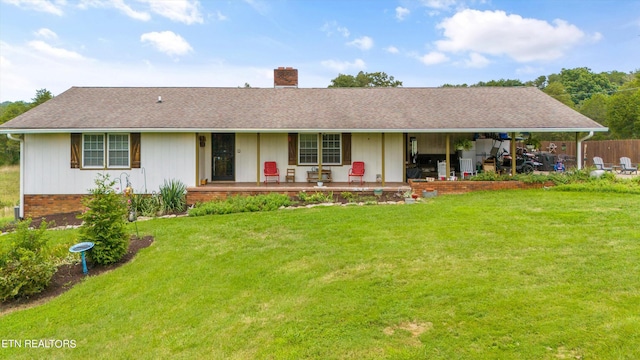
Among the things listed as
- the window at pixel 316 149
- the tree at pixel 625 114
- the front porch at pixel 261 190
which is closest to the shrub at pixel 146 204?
the front porch at pixel 261 190

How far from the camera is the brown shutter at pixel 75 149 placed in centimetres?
1123

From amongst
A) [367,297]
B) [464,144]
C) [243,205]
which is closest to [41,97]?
[243,205]

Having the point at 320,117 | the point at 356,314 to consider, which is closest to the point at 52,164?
the point at 320,117

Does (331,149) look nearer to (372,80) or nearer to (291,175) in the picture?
(291,175)

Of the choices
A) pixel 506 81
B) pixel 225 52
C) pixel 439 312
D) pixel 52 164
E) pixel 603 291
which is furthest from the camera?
pixel 506 81

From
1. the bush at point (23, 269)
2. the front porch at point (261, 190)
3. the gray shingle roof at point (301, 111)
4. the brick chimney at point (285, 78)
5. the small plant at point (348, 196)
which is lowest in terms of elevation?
the bush at point (23, 269)

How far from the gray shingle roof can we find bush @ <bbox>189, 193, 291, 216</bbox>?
7.91 feet

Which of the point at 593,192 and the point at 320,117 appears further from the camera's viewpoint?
the point at 320,117

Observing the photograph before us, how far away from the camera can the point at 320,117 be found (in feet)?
40.3

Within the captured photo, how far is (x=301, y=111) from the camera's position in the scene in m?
12.9

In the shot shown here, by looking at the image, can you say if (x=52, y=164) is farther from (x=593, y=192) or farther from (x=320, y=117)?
(x=593, y=192)

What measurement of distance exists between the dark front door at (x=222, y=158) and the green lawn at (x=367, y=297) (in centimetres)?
583

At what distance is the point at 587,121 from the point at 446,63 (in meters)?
20.3

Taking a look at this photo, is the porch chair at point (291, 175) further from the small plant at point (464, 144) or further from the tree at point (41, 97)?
the tree at point (41, 97)
